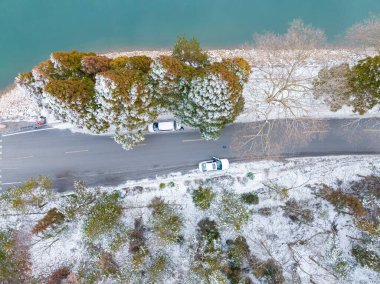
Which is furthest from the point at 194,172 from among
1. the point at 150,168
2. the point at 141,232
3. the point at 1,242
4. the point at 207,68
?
the point at 1,242

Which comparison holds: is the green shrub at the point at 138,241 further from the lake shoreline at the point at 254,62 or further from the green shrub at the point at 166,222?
the lake shoreline at the point at 254,62

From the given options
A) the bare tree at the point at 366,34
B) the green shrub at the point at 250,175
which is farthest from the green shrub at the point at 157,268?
the bare tree at the point at 366,34

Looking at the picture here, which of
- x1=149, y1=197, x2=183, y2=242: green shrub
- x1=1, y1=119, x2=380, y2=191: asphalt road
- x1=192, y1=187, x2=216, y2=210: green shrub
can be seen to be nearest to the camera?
x1=149, y1=197, x2=183, y2=242: green shrub

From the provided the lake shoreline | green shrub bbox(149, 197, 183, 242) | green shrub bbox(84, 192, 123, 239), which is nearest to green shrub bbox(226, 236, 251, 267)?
green shrub bbox(149, 197, 183, 242)

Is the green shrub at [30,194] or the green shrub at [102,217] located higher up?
the green shrub at [30,194]

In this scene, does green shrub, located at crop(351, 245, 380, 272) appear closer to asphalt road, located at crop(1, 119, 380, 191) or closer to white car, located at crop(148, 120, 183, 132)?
asphalt road, located at crop(1, 119, 380, 191)

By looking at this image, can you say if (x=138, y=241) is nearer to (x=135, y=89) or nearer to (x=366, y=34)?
(x=135, y=89)

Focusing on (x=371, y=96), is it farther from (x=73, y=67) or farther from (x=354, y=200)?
(x=73, y=67)
